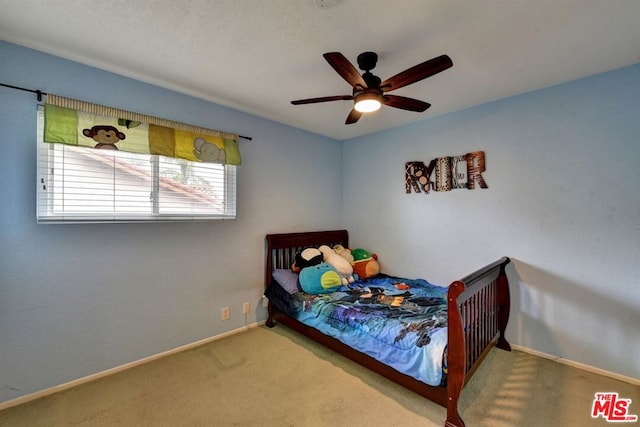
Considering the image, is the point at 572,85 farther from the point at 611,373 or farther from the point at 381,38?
the point at 611,373

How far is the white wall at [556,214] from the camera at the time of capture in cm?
215

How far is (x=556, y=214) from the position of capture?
2.43m

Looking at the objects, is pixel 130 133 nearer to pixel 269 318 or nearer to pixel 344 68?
pixel 344 68

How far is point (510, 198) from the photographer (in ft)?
8.76

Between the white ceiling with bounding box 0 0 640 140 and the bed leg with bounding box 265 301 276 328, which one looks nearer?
the white ceiling with bounding box 0 0 640 140

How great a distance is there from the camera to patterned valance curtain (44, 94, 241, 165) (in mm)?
1932

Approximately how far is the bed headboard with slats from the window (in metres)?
0.62

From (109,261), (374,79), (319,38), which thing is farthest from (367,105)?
(109,261)

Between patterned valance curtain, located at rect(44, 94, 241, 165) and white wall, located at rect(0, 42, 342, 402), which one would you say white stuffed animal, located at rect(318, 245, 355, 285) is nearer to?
white wall, located at rect(0, 42, 342, 402)

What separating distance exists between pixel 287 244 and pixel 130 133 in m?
1.93

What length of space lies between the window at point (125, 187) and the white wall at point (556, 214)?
2034 mm

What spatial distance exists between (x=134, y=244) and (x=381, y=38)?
2531 millimetres

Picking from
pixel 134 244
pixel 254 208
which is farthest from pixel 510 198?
pixel 134 244

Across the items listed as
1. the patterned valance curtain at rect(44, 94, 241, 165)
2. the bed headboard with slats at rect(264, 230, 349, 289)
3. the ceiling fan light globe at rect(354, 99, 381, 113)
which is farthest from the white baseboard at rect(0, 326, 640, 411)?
the ceiling fan light globe at rect(354, 99, 381, 113)
